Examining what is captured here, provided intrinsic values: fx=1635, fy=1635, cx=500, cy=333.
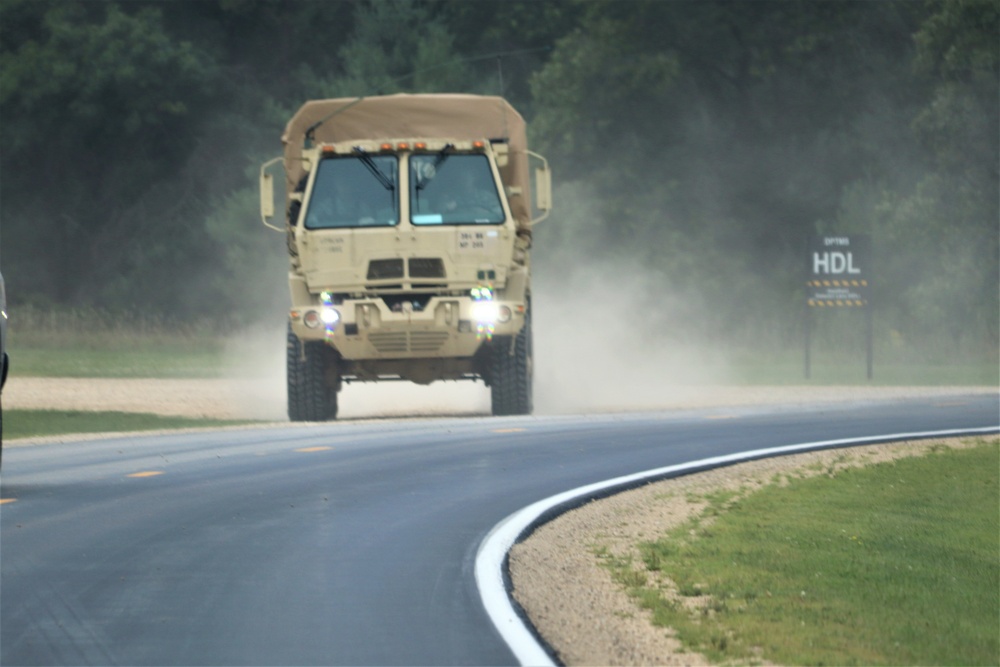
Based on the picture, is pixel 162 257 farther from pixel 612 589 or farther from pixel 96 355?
pixel 612 589

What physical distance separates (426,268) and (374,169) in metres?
1.44

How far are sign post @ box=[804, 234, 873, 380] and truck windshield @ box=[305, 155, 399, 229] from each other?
1500 cm

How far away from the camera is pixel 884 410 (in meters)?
23.1

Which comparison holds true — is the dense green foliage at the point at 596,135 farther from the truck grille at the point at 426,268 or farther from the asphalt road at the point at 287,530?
the asphalt road at the point at 287,530

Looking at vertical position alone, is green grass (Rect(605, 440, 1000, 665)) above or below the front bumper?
below

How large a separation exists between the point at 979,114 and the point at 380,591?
117 ft

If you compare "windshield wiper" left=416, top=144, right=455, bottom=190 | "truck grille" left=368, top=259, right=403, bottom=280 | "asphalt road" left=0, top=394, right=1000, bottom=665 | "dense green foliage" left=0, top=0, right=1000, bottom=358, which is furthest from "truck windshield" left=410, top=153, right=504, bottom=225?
"dense green foliage" left=0, top=0, right=1000, bottom=358

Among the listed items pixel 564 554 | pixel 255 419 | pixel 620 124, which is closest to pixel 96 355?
pixel 255 419

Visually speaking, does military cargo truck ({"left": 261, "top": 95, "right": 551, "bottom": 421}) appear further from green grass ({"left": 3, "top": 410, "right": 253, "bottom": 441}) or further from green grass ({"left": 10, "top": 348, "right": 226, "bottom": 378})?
green grass ({"left": 10, "top": 348, "right": 226, "bottom": 378})

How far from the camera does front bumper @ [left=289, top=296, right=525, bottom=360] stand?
19.5m

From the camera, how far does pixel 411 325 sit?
1947 cm

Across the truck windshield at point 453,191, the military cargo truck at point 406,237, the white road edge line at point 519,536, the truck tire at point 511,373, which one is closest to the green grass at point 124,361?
the military cargo truck at point 406,237

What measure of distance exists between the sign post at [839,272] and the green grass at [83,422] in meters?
15.2

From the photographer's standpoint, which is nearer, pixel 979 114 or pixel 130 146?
pixel 979 114
